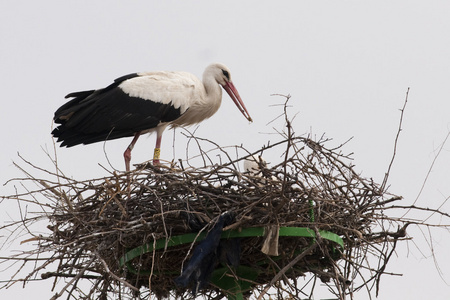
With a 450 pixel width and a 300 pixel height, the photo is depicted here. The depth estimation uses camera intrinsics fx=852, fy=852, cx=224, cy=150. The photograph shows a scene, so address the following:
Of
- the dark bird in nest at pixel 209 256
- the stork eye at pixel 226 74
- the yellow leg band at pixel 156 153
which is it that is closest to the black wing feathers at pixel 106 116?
the yellow leg band at pixel 156 153

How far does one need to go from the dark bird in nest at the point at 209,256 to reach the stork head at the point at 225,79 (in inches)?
142

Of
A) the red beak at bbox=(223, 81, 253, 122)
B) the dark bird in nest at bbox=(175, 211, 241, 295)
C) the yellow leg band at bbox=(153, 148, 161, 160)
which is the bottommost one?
the dark bird in nest at bbox=(175, 211, 241, 295)

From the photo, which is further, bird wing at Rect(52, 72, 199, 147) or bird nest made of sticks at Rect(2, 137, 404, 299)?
bird wing at Rect(52, 72, 199, 147)

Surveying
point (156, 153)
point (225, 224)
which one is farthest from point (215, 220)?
point (156, 153)

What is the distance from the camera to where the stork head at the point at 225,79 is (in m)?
9.01

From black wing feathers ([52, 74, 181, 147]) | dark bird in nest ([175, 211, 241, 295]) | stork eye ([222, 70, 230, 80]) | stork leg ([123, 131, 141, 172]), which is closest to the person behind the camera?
dark bird in nest ([175, 211, 241, 295])

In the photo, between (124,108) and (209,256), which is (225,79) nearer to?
(124,108)

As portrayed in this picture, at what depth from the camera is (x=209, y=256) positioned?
5.51 meters

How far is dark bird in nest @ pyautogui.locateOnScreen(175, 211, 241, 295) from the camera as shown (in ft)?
17.5

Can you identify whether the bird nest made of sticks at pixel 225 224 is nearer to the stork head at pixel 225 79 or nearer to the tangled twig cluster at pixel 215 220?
the tangled twig cluster at pixel 215 220

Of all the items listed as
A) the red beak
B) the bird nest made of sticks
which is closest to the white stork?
the red beak

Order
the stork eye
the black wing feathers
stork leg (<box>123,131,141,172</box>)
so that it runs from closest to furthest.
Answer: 1. the black wing feathers
2. stork leg (<box>123,131,141,172</box>)
3. the stork eye

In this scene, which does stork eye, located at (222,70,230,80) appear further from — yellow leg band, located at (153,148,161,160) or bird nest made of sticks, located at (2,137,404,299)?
bird nest made of sticks, located at (2,137,404,299)

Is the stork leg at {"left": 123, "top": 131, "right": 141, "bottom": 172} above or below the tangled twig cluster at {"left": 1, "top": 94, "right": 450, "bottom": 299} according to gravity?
above
